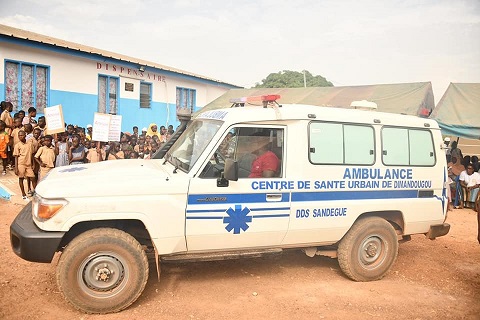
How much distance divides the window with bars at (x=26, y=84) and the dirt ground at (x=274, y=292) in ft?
23.5

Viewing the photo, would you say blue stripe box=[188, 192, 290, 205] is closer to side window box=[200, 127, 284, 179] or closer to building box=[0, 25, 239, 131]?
side window box=[200, 127, 284, 179]

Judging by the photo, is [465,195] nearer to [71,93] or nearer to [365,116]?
[365,116]

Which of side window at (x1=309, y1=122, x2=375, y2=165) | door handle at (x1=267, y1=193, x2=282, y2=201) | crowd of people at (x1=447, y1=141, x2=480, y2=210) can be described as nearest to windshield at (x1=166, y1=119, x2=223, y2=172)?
door handle at (x1=267, y1=193, x2=282, y2=201)

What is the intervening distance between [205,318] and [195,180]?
1.38m

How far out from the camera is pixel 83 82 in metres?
13.5

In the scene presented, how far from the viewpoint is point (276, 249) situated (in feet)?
14.6

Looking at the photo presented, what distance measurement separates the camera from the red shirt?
4.36 metres

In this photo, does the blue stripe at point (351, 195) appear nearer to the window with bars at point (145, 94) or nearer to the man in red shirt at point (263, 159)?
the man in red shirt at point (263, 159)

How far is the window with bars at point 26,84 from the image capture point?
37.7ft

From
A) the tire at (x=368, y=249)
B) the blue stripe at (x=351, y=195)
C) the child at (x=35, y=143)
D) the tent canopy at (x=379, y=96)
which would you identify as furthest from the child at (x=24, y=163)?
the tent canopy at (x=379, y=96)

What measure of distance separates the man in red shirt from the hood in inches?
35.5

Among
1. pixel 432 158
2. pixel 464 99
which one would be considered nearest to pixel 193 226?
pixel 432 158

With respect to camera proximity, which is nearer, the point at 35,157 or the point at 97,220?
the point at 97,220

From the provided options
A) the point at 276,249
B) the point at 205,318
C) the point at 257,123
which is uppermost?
the point at 257,123
